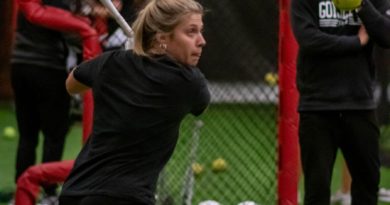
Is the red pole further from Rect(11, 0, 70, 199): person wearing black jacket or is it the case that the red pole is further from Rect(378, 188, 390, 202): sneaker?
Rect(378, 188, 390, 202): sneaker

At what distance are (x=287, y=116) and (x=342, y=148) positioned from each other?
1.28 ft

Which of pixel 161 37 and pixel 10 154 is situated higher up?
pixel 161 37

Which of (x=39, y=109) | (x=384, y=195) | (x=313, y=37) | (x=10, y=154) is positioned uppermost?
(x=313, y=37)

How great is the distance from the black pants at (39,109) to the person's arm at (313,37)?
1.82 meters

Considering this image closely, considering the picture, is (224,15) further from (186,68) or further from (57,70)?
(186,68)

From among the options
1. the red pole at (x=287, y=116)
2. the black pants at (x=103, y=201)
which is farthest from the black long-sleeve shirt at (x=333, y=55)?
the black pants at (x=103, y=201)

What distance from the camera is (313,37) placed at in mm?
4883

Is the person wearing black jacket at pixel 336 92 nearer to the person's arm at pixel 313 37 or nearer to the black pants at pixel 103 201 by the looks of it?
the person's arm at pixel 313 37

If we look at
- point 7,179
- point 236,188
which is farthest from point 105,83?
point 7,179

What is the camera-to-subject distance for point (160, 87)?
3.69 m

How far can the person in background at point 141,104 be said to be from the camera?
144 inches

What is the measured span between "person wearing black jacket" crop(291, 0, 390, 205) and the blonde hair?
1.28 metres

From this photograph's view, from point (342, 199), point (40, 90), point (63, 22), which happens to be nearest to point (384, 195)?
point (342, 199)

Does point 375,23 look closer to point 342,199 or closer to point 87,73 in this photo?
point 87,73
